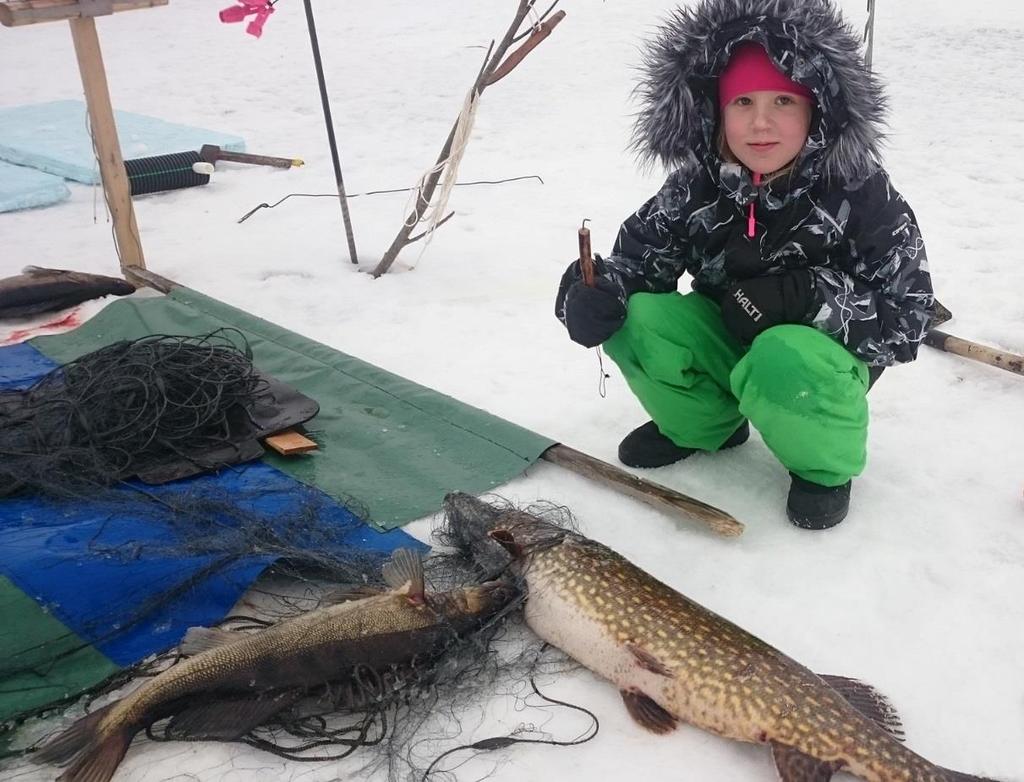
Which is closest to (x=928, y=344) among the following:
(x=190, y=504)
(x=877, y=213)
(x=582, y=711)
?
(x=877, y=213)

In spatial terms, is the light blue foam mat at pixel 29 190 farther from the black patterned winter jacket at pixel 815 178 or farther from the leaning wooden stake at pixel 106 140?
the black patterned winter jacket at pixel 815 178

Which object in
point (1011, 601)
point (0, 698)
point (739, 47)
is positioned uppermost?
point (739, 47)

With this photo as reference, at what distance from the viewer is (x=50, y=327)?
4371 mm

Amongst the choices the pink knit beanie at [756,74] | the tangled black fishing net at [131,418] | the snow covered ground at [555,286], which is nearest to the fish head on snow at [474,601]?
the snow covered ground at [555,286]

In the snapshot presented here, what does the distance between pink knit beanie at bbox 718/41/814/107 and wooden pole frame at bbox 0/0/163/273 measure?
2.96 meters

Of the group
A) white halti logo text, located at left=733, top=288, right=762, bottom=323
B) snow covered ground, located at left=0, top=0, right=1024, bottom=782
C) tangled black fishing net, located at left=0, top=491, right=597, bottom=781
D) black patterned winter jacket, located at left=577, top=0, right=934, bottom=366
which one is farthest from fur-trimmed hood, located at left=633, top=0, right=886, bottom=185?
tangled black fishing net, located at left=0, top=491, right=597, bottom=781

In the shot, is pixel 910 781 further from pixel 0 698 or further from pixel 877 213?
pixel 0 698

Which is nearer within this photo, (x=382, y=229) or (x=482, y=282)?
(x=482, y=282)

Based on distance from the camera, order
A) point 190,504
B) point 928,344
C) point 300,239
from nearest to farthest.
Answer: point 190,504 < point 928,344 < point 300,239

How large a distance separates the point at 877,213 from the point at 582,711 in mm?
1539

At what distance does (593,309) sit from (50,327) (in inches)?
107

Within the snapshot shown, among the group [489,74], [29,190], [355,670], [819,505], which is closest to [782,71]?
[819,505]

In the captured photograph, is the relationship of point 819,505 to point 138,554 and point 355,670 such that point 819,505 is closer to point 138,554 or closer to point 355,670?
point 355,670

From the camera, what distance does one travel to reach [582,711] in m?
2.18
